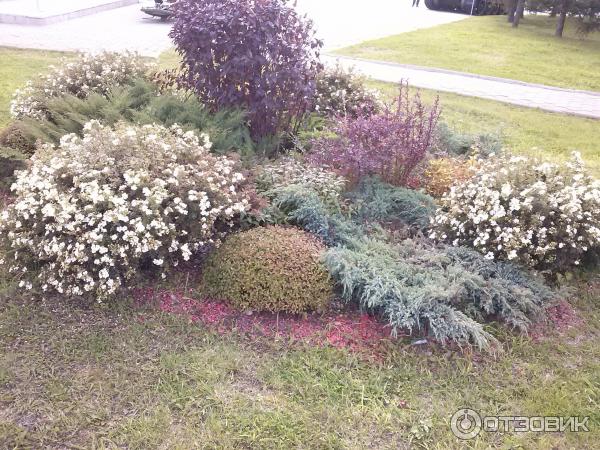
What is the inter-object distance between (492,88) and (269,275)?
7.72m

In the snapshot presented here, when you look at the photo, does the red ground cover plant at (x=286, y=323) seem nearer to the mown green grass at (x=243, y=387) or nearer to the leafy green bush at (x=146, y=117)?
the mown green grass at (x=243, y=387)

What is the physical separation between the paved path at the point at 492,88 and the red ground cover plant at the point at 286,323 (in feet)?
19.0

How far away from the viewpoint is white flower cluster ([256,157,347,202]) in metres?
4.18

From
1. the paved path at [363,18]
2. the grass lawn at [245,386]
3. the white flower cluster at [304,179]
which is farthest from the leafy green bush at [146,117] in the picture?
the paved path at [363,18]

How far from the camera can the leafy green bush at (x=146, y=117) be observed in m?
4.63

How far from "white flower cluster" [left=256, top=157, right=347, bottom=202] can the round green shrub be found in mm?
628

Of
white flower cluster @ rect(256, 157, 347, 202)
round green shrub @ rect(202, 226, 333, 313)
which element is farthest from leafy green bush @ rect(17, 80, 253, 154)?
round green shrub @ rect(202, 226, 333, 313)

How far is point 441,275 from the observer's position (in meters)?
3.53

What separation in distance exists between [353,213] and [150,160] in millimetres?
1539

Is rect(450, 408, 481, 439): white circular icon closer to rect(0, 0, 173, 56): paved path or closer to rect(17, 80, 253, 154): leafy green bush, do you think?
rect(17, 80, 253, 154): leafy green bush

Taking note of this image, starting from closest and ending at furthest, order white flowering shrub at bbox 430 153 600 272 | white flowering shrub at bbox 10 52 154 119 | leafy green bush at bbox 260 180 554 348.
Result: leafy green bush at bbox 260 180 554 348 → white flowering shrub at bbox 430 153 600 272 → white flowering shrub at bbox 10 52 154 119

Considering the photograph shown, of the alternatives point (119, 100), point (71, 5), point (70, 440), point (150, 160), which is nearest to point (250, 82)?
point (119, 100)

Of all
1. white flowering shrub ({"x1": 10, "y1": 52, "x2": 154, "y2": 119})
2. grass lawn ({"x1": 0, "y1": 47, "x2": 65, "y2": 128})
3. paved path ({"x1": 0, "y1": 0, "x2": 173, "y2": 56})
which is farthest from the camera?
paved path ({"x1": 0, "y1": 0, "x2": 173, "y2": 56})

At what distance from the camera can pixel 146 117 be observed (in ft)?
15.1
